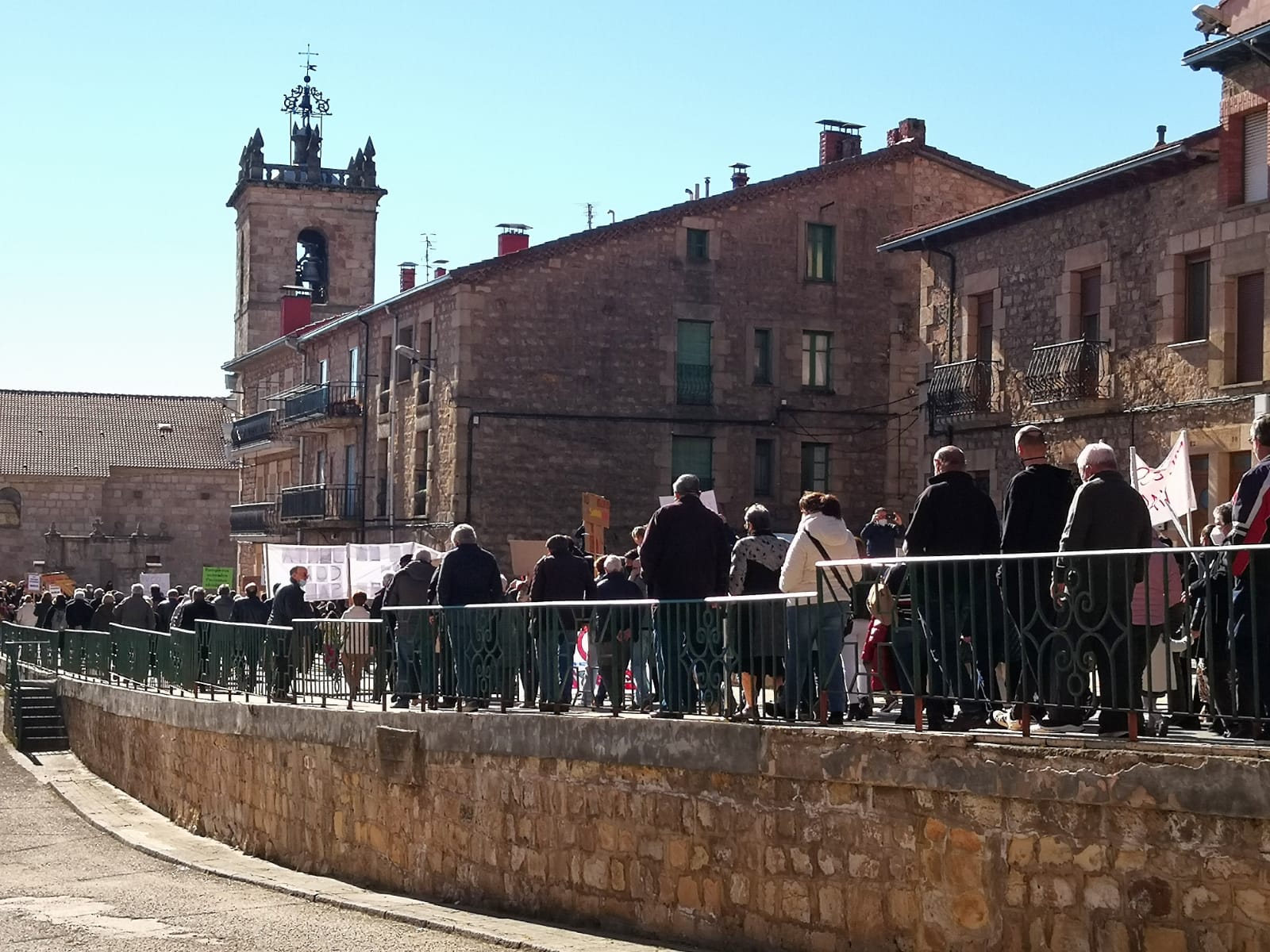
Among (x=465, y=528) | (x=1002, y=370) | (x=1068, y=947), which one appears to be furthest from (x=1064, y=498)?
(x=1002, y=370)

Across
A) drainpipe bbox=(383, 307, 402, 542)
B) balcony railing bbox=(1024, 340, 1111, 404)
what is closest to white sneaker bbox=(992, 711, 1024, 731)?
balcony railing bbox=(1024, 340, 1111, 404)

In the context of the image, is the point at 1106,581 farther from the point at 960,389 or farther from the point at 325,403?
the point at 325,403

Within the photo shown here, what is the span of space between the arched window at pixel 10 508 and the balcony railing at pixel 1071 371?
2298 inches

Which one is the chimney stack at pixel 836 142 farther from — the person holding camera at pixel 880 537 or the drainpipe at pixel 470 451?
the person holding camera at pixel 880 537

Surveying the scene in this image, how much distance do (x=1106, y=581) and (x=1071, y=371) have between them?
1736 cm

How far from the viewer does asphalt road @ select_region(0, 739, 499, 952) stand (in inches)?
509

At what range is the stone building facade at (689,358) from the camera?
38781 millimetres

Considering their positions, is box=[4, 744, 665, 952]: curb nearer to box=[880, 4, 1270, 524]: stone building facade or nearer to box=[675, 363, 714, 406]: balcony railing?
box=[880, 4, 1270, 524]: stone building facade

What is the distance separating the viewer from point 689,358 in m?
39.9

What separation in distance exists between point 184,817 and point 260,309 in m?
46.5

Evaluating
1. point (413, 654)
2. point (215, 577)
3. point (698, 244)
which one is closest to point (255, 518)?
point (215, 577)

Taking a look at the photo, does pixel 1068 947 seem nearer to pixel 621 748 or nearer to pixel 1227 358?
pixel 621 748

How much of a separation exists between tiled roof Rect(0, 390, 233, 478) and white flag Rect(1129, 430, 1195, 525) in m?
65.5

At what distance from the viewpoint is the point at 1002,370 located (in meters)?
27.4
